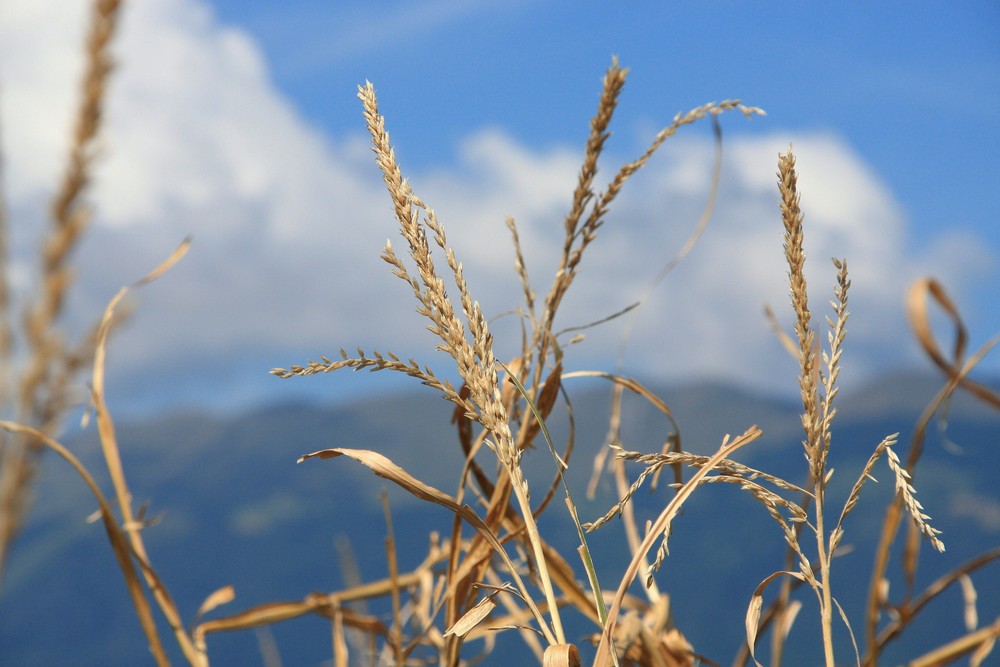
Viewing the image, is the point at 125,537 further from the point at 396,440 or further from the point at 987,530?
the point at 396,440

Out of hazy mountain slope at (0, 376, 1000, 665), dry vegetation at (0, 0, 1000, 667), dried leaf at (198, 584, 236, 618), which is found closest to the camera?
dry vegetation at (0, 0, 1000, 667)

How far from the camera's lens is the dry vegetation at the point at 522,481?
25.0 inches

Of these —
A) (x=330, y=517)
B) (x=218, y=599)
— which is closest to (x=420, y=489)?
(x=218, y=599)

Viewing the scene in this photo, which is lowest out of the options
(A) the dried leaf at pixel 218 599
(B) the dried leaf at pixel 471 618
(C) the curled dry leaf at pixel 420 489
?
(B) the dried leaf at pixel 471 618

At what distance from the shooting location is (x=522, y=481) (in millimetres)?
613

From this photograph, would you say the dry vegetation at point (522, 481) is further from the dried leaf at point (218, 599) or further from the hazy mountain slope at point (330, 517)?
the hazy mountain slope at point (330, 517)

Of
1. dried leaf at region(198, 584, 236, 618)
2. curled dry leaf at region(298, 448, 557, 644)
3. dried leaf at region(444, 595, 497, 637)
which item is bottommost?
dried leaf at region(444, 595, 497, 637)

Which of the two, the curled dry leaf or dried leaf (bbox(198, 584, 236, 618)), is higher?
the curled dry leaf

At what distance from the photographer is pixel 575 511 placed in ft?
2.20

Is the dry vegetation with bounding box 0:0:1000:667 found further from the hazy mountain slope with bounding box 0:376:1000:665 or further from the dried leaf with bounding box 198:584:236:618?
the hazy mountain slope with bounding box 0:376:1000:665

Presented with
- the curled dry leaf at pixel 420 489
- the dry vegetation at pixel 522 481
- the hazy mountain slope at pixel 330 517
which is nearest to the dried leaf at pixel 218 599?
the dry vegetation at pixel 522 481

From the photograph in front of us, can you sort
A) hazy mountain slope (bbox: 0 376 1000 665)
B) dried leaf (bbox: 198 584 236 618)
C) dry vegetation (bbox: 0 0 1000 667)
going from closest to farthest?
dry vegetation (bbox: 0 0 1000 667) → dried leaf (bbox: 198 584 236 618) → hazy mountain slope (bbox: 0 376 1000 665)

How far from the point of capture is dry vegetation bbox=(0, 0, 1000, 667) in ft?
2.08

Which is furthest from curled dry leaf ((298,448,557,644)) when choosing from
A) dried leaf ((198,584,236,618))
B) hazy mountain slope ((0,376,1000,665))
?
hazy mountain slope ((0,376,1000,665))
